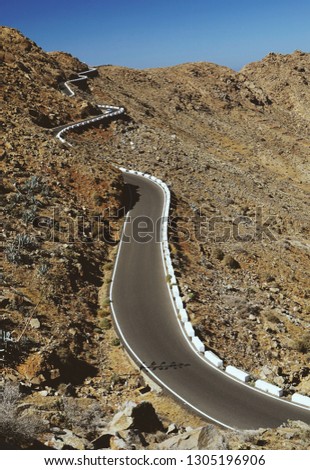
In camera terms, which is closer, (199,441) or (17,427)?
(17,427)

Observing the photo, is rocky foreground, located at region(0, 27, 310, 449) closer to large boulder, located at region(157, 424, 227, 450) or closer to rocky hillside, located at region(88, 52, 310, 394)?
large boulder, located at region(157, 424, 227, 450)

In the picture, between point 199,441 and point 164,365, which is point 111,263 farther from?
point 199,441

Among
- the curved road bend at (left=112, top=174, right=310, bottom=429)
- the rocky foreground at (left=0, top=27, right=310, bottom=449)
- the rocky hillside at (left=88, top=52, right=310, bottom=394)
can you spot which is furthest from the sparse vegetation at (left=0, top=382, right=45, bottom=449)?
the rocky hillside at (left=88, top=52, right=310, bottom=394)

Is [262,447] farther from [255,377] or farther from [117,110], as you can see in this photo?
[117,110]

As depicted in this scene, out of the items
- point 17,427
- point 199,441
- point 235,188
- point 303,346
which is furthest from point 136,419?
point 235,188

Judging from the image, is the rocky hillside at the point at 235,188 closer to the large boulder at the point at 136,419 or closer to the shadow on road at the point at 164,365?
the shadow on road at the point at 164,365
